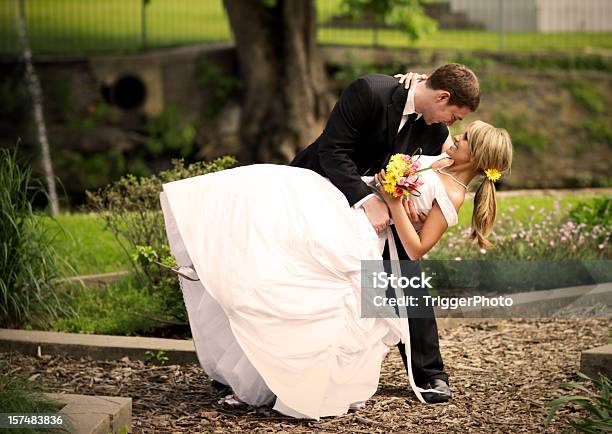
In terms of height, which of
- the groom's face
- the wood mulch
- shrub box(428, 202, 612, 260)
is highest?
the groom's face

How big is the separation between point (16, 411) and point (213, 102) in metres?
12.6

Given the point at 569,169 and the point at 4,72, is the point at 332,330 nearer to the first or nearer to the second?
the point at 569,169

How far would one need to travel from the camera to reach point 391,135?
18.1 ft

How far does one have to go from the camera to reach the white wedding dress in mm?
4973

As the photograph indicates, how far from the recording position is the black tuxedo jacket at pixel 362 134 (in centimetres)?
537

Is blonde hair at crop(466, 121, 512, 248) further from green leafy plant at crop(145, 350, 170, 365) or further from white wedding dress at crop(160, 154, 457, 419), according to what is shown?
green leafy plant at crop(145, 350, 170, 365)

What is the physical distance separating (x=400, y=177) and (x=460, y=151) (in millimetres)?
442

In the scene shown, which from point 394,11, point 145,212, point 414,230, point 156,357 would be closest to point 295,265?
point 414,230

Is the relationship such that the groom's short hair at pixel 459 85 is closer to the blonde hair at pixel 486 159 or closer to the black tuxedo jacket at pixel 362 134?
the blonde hair at pixel 486 159

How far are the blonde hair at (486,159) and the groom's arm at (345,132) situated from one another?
56cm

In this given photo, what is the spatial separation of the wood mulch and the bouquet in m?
1.17

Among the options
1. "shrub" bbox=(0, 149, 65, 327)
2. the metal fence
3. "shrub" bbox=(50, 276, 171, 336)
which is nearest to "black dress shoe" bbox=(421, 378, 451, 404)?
"shrub" bbox=(50, 276, 171, 336)

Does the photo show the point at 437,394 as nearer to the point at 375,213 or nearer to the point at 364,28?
the point at 375,213

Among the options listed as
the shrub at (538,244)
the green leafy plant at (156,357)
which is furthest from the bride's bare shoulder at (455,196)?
the shrub at (538,244)
